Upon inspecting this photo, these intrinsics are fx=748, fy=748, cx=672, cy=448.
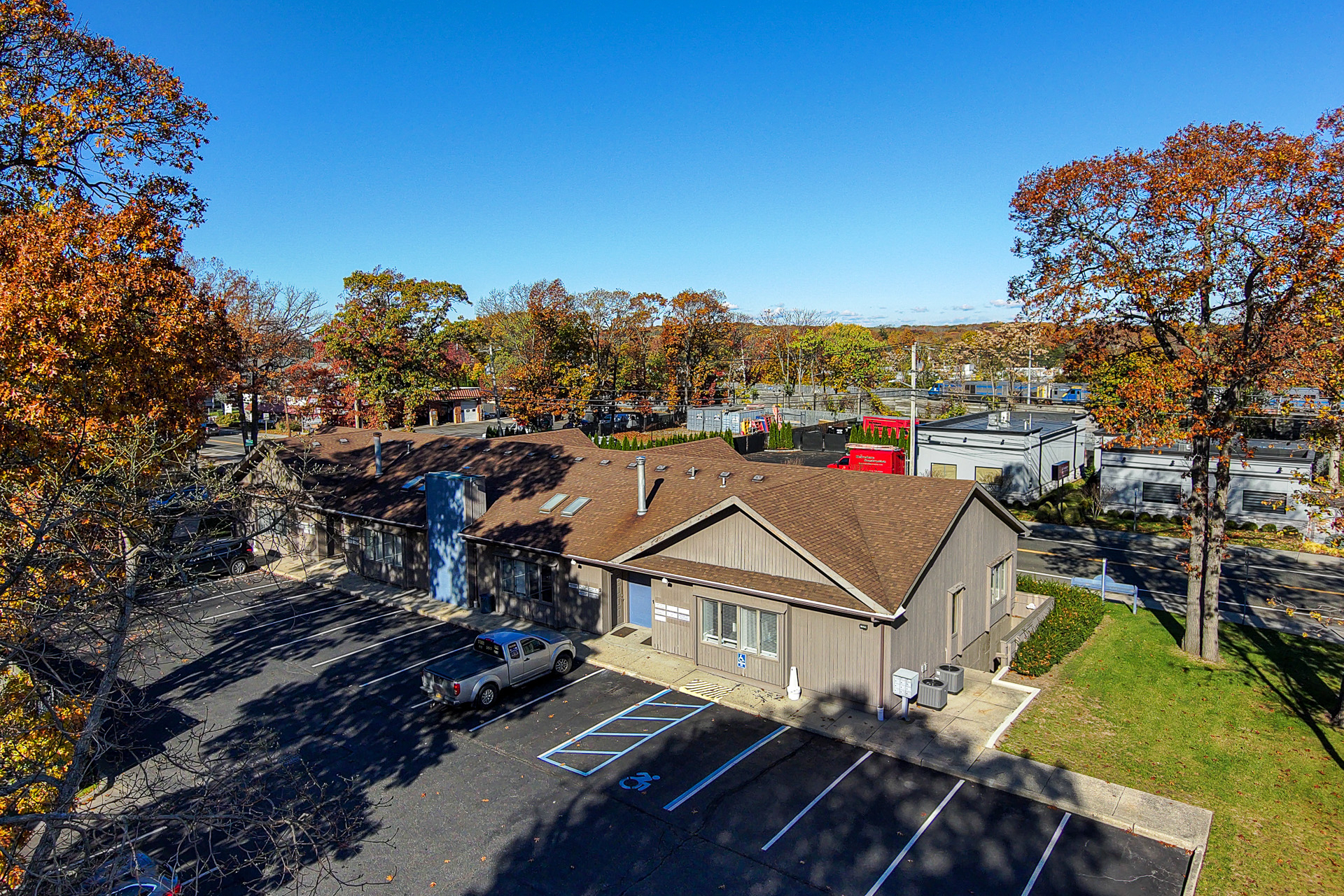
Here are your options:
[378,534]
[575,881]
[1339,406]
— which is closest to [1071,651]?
[1339,406]

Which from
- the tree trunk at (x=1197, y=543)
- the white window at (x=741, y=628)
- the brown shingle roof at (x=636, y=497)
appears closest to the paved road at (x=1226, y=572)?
the tree trunk at (x=1197, y=543)

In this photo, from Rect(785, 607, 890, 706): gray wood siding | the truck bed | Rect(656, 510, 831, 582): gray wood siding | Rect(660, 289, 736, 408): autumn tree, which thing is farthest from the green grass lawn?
Rect(660, 289, 736, 408): autumn tree

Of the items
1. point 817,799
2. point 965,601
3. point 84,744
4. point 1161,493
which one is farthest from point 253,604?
point 1161,493

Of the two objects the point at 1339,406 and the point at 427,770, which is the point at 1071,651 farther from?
the point at 427,770

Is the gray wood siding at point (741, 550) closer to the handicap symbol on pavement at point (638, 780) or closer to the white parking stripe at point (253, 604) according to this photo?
the handicap symbol on pavement at point (638, 780)

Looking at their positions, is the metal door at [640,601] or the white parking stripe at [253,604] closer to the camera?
the metal door at [640,601]

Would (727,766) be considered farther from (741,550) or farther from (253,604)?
(253,604)
